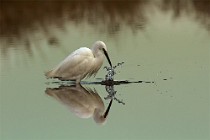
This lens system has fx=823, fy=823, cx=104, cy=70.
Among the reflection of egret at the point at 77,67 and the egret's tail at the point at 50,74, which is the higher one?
the reflection of egret at the point at 77,67

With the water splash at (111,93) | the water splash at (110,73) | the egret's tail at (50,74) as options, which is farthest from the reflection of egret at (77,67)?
the water splash at (111,93)

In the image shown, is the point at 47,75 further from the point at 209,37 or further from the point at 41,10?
the point at 41,10

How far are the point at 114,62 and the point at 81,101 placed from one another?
1443 millimetres

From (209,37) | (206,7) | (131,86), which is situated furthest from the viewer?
(206,7)

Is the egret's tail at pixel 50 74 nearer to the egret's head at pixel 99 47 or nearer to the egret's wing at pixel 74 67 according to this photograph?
the egret's wing at pixel 74 67

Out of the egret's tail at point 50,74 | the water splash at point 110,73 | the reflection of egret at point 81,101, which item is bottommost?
the reflection of egret at point 81,101

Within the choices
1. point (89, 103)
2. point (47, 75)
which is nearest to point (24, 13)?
point (47, 75)

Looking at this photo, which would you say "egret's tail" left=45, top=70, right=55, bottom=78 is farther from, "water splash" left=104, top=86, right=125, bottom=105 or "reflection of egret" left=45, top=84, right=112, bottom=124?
"water splash" left=104, top=86, right=125, bottom=105

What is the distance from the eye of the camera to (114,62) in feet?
23.2

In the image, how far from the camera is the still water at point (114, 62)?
17.2 ft

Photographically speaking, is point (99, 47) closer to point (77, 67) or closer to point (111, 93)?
point (77, 67)

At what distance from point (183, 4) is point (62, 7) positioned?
1.61 m

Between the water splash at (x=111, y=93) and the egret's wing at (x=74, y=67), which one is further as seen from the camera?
the egret's wing at (x=74, y=67)

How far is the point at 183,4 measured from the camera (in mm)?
10328
